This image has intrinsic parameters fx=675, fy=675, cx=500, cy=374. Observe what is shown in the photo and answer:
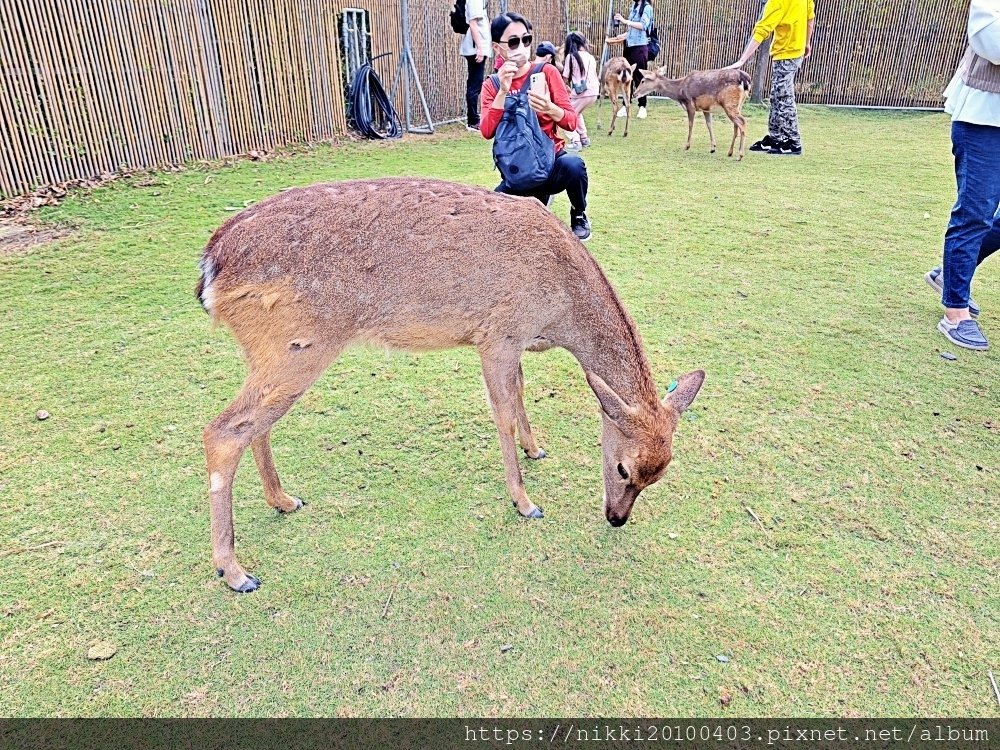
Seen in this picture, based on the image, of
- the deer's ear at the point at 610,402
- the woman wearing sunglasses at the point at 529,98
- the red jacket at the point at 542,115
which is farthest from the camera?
the red jacket at the point at 542,115

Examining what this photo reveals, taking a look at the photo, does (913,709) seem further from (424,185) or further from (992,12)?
(992,12)

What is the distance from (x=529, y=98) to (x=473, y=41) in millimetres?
8525

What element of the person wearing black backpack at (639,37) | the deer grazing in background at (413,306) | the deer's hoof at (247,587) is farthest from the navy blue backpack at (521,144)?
the person wearing black backpack at (639,37)

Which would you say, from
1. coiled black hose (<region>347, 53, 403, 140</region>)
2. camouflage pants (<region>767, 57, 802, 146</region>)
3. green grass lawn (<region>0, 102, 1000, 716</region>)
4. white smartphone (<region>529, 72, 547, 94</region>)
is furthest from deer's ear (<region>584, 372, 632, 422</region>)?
coiled black hose (<region>347, 53, 403, 140</region>)

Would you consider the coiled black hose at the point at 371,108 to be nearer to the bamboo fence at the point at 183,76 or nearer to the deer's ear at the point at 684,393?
the bamboo fence at the point at 183,76

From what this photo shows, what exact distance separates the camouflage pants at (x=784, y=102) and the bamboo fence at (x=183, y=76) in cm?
646

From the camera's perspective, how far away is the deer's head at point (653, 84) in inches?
513

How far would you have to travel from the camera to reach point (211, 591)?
284 centimetres

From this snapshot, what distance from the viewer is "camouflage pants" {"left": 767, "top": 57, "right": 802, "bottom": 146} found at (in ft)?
34.6

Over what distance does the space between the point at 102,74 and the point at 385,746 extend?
8.80 meters

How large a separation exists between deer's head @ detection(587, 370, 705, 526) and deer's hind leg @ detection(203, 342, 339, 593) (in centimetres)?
127

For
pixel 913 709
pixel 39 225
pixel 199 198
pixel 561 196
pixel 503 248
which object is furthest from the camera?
pixel 561 196

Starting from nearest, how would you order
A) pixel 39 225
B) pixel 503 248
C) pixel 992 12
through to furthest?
pixel 503 248 → pixel 992 12 → pixel 39 225

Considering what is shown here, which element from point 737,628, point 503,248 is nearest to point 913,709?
point 737,628
